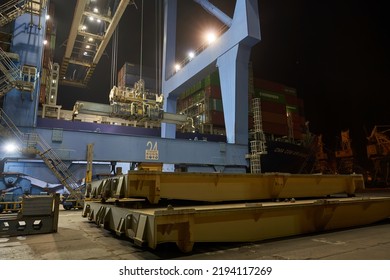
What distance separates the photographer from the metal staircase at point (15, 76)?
454 inches

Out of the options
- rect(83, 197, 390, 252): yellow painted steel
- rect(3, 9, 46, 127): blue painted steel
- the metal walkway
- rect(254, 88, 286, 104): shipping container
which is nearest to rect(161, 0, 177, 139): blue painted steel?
the metal walkway

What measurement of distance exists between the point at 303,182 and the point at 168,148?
9.44m

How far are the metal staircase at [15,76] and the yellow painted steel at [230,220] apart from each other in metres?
8.31

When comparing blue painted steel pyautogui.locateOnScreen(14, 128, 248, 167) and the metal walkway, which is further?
the metal walkway

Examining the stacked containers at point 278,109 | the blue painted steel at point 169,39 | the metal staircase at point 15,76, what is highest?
the blue painted steel at point 169,39

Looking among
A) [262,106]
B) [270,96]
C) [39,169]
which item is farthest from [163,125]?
[270,96]

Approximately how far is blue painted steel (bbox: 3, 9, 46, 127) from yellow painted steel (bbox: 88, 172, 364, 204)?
7.90m

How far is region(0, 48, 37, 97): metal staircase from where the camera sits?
11.5 m

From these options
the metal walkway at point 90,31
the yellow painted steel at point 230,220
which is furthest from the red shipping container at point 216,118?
the yellow painted steel at point 230,220

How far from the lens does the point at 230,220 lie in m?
4.37

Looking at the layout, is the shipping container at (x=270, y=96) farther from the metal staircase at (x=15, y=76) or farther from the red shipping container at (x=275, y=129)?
the metal staircase at (x=15, y=76)

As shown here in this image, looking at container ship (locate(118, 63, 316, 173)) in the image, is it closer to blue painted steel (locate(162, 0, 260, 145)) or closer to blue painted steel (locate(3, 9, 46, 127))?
blue painted steel (locate(162, 0, 260, 145))

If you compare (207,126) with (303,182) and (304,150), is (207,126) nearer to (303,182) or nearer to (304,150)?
(304,150)

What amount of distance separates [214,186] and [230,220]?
34.5 inches
